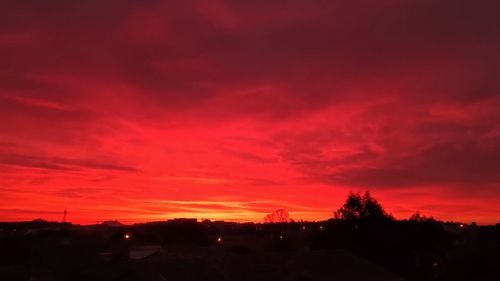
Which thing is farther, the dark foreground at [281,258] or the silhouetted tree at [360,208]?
the silhouetted tree at [360,208]

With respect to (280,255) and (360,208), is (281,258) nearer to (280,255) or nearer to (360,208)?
(280,255)

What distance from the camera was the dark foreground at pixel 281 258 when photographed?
41000mm

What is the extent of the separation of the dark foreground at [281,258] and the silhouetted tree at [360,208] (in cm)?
524

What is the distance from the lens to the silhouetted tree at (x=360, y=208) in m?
76.4

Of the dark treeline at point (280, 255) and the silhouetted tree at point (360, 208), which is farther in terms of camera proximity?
the silhouetted tree at point (360, 208)

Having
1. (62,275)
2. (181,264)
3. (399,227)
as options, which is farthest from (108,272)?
(399,227)

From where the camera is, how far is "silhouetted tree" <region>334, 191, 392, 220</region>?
7644cm

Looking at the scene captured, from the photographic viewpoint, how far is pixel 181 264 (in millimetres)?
39500

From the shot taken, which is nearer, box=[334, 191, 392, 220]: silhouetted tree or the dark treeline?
the dark treeline

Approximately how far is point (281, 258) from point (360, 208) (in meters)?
34.9

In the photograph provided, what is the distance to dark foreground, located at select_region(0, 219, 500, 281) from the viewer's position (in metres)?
41.0

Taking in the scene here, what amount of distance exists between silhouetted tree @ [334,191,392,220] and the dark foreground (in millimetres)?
5239

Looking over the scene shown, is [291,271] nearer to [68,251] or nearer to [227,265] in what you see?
[227,265]

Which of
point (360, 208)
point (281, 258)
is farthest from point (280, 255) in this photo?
point (360, 208)
